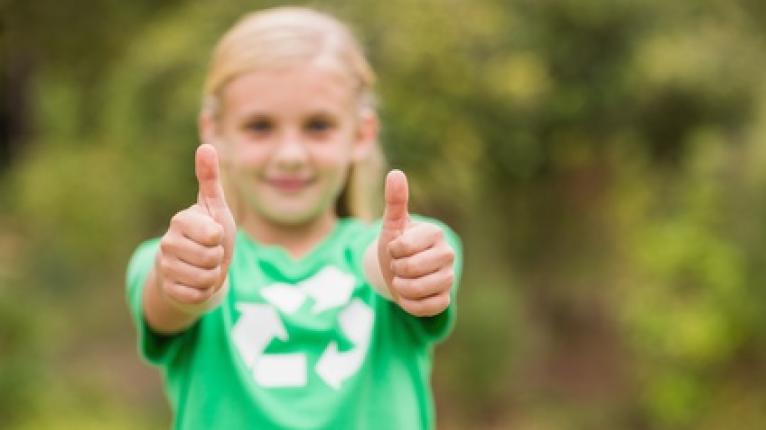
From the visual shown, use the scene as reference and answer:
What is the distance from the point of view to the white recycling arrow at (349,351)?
5.06ft

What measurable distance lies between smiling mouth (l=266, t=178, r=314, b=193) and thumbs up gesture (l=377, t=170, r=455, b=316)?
33cm

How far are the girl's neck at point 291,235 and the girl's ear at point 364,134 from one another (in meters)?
0.15

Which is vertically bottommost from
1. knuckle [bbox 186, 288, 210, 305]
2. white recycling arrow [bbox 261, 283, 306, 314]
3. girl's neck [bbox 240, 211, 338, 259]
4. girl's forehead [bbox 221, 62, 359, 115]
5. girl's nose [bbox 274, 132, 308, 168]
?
white recycling arrow [bbox 261, 283, 306, 314]

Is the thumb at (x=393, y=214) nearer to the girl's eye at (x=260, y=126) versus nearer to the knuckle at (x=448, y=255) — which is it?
the knuckle at (x=448, y=255)

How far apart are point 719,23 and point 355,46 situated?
4431mm

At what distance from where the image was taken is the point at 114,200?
714cm

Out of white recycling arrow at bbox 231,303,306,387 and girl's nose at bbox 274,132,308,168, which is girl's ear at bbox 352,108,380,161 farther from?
white recycling arrow at bbox 231,303,306,387

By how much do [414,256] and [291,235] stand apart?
0.43 metres

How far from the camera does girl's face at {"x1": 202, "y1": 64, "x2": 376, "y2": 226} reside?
1.64 m

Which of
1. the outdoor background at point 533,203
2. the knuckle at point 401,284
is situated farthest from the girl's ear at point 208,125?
the outdoor background at point 533,203

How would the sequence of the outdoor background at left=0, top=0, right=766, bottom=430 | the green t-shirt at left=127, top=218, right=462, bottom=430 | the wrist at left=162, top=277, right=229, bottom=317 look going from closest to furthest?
the wrist at left=162, top=277, right=229, bottom=317 → the green t-shirt at left=127, top=218, right=462, bottom=430 → the outdoor background at left=0, top=0, right=766, bottom=430

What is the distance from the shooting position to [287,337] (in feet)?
5.11

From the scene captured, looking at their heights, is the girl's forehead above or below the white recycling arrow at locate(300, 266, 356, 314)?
above

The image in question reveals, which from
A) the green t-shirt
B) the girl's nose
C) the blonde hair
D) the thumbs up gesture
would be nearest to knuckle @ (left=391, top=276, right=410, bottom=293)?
the thumbs up gesture
